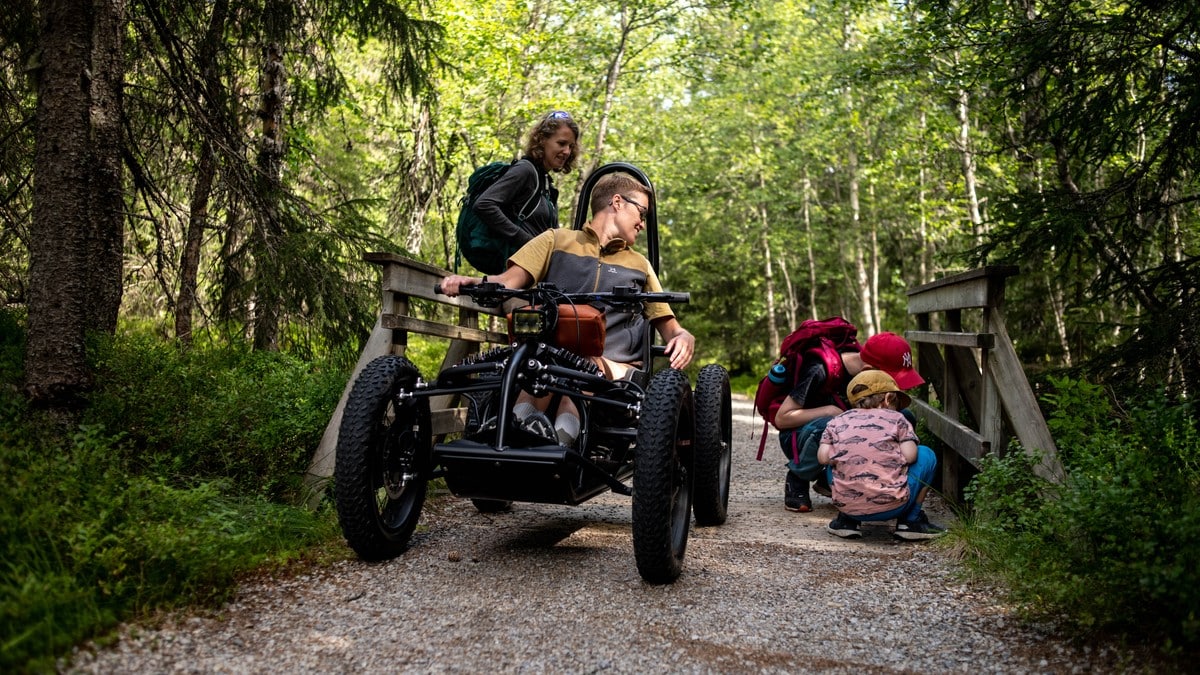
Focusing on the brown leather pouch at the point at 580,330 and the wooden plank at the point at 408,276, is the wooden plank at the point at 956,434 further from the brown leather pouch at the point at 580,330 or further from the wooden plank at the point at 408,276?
the wooden plank at the point at 408,276

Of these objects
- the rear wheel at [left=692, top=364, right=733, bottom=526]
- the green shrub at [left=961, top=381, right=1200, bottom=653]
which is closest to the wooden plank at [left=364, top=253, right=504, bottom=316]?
the rear wheel at [left=692, top=364, right=733, bottom=526]

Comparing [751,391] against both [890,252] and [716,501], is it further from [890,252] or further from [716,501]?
[716,501]

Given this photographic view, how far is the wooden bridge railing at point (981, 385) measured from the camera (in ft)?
14.2

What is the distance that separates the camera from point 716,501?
4.96m

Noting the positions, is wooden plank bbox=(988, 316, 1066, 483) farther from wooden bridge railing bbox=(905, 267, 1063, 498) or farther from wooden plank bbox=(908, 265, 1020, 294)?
wooden plank bbox=(908, 265, 1020, 294)

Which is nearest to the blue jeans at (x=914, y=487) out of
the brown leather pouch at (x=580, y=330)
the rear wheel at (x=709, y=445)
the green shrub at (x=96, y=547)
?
the rear wheel at (x=709, y=445)

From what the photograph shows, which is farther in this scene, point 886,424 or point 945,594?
point 886,424

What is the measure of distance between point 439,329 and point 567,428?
1603 millimetres

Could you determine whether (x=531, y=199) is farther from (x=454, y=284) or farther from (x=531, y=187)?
(x=454, y=284)

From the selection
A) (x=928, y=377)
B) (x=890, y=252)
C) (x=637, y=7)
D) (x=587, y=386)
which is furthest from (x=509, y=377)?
(x=890, y=252)

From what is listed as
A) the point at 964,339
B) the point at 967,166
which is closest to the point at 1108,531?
the point at 964,339

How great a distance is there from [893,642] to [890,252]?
88.4 feet

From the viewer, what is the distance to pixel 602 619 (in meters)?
3.23

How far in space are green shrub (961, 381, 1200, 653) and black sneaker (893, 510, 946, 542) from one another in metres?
0.44
